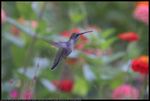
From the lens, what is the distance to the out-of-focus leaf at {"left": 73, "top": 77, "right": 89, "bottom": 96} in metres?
1.88

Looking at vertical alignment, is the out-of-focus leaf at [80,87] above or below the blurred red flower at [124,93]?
below

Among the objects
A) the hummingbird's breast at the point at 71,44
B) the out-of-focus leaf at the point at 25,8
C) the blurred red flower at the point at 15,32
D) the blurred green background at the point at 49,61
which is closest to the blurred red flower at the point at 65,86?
the blurred green background at the point at 49,61

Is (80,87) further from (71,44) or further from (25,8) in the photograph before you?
(71,44)

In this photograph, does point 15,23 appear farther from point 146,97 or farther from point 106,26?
point 106,26

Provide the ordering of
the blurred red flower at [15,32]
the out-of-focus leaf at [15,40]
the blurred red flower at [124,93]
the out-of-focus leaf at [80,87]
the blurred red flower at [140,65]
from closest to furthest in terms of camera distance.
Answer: the blurred red flower at [140,65]
the blurred red flower at [124,93]
the out-of-focus leaf at [80,87]
the out-of-focus leaf at [15,40]
the blurred red flower at [15,32]

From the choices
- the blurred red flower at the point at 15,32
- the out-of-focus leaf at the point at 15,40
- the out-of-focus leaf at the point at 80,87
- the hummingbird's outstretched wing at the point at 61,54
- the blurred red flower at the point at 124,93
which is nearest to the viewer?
the hummingbird's outstretched wing at the point at 61,54

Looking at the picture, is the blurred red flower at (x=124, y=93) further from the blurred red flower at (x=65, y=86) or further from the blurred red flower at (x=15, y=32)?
the blurred red flower at (x=15, y=32)

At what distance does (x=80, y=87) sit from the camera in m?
1.88

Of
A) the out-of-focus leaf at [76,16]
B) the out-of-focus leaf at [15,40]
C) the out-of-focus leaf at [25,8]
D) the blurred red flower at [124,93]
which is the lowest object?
the out-of-focus leaf at [15,40]

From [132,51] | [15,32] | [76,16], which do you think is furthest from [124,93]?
[15,32]

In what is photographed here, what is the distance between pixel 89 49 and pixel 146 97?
46 centimetres

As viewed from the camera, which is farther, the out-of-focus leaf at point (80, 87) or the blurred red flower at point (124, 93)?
the out-of-focus leaf at point (80, 87)

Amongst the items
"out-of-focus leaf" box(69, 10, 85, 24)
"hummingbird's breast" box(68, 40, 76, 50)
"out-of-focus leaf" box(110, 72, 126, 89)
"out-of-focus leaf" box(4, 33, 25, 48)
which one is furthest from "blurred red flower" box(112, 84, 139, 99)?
"hummingbird's breast" box(68, 40, 76, 50)

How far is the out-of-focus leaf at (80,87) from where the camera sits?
1.88 m
